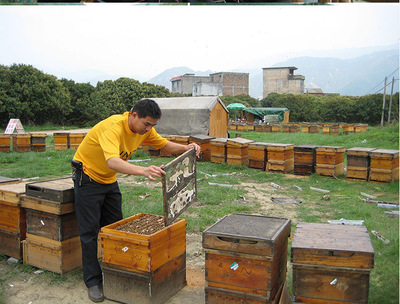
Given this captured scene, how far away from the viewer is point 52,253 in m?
4.79

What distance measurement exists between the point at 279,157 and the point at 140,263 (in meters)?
9.33

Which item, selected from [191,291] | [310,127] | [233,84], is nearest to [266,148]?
[191,291]

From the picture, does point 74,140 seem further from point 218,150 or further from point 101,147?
point 101,147

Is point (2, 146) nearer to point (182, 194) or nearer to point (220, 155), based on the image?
point (220, 155)

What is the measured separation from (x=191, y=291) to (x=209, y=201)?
4.07 meters

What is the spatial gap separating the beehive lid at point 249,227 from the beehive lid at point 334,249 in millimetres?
263

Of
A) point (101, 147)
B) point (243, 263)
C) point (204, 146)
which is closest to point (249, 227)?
point (243, 263)

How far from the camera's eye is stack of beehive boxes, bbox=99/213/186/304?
3891 millimetres

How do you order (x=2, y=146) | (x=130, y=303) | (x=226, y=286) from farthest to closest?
(x=2, y=146) < (x=130, y=303) < (x=226, y=286)

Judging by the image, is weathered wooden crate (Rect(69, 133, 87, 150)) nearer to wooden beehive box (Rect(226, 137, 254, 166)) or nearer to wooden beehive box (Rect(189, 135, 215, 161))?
wooden beehive box (Rect(189, 135, 215, 161))

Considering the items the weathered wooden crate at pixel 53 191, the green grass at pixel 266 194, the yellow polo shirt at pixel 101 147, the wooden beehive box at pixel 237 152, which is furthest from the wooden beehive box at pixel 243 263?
the wooden beehive box at pixel 237 152

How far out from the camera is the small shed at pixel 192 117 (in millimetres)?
18109

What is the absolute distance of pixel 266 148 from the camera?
1277cm

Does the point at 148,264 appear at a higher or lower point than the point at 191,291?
higher
